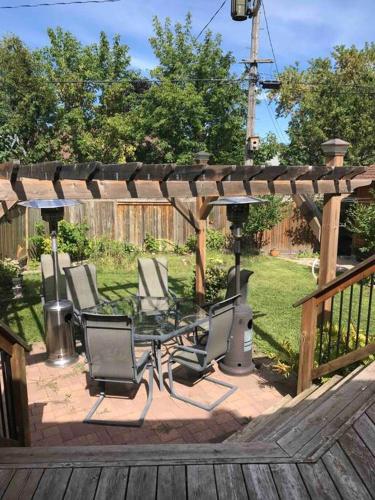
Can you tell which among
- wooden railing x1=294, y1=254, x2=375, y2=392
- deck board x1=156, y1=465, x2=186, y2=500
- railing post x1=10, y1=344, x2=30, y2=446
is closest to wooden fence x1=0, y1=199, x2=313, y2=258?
wooden railing x1=294, y1=254, x2=375, y2=392

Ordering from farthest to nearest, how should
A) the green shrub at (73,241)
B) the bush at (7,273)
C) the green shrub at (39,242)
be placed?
the green shrub at (73,241)
the green shrub at (39,242)
the bush at (7,273)

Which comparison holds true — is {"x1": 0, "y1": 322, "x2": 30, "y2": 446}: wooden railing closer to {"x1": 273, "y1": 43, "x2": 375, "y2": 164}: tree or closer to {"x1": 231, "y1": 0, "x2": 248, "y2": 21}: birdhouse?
{"x1": 231, "y1": 0, "x2": 248, "y2": 21}: birdhouse

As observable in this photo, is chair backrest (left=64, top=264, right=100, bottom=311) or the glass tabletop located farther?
chair backrest (left=64, top=264, right=100, bottom=311)

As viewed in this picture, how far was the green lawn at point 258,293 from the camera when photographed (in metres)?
5.45

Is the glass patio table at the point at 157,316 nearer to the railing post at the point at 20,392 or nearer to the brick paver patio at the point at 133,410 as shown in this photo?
the brick paver patio at the point at 133,410

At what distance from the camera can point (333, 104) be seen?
1666 cm

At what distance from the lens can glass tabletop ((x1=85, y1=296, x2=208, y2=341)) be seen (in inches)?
164

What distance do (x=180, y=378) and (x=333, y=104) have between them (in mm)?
16277

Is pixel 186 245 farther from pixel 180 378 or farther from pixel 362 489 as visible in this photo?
pixel 362 489

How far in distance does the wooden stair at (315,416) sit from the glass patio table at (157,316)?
1.27m

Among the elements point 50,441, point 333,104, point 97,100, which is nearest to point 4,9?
point 97,100

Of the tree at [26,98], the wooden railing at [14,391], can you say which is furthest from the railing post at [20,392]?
the tree at [26,98]

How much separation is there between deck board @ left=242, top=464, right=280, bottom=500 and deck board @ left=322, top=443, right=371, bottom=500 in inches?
12.8

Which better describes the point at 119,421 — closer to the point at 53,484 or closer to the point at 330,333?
the point at 53,484
